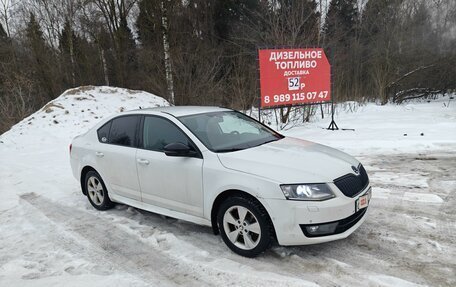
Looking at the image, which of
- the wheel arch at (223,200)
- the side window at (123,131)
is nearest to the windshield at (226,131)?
the wheel arch at (223,200)

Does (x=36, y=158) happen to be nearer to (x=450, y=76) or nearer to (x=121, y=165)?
(x=121, y=165)

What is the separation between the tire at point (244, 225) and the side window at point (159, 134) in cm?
95

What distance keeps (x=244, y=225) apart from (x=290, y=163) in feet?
2.54

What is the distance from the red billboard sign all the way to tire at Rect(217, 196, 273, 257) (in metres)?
6.86

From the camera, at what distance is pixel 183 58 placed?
18750 mm

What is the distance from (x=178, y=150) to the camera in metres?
3.87

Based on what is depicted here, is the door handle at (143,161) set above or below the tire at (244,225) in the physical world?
above

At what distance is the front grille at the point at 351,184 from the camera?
3395 mm

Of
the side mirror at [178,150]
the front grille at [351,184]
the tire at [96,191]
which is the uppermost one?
the side mirror at [178,150]

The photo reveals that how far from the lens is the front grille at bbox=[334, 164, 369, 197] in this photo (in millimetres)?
3395

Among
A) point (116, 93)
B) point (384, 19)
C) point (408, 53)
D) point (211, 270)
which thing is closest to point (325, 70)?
point (211, 270)

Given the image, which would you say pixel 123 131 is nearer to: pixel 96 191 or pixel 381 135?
pixel 96 191

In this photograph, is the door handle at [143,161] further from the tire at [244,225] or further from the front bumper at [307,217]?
the front bumper at [307,217]

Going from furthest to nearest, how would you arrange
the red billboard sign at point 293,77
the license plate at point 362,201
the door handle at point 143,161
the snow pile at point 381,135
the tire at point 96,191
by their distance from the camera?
1. the red billboard sign at point 293,77
2. the snow pile at point 381,135
3. the tire at point 96,191
4. the door handle at point 143,161
5. the license plate at point 362,201
